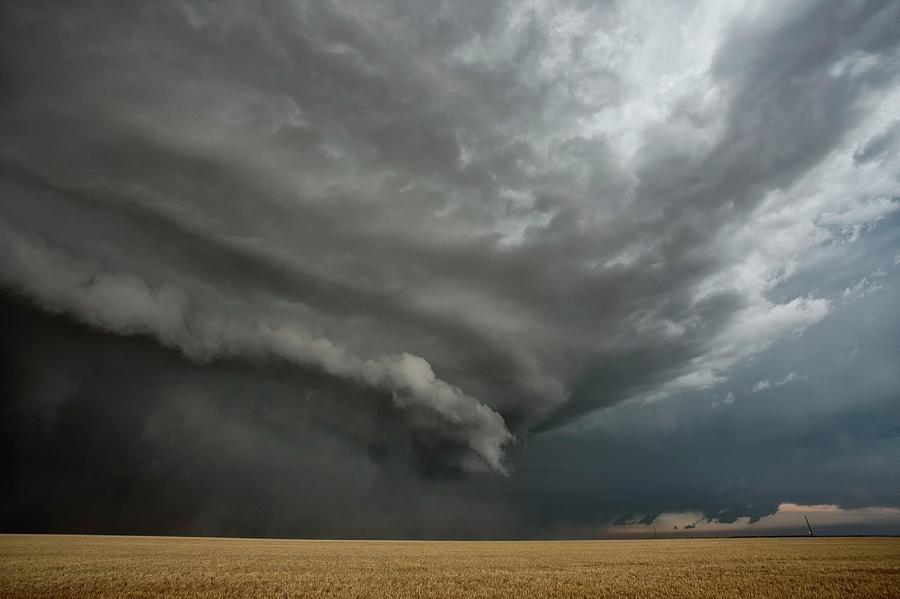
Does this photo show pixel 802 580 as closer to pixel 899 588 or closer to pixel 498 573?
pixel 899 588

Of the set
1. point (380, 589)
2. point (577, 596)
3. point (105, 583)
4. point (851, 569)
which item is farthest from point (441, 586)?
point (851, 569)

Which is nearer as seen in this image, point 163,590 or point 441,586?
point 163,590

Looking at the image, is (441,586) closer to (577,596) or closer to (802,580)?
(577,596)

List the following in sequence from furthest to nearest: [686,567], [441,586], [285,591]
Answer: [686,567]
[441,586]
[285,591]

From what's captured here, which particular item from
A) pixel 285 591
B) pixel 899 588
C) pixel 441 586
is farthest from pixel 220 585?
pixel 899 588

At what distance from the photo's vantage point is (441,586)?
1069 inches

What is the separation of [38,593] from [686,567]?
44078 millimetres

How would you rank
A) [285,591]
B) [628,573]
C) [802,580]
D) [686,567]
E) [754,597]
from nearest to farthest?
1. [754,597]
2. [285,591]
3. [802,580]
4. [628,573]
5. [686,567]

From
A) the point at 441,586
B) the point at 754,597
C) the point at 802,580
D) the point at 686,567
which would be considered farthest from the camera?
the point at 686,567

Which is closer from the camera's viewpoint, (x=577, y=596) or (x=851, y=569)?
(x=577, y=596)

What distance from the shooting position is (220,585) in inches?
1072

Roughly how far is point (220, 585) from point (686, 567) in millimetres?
35609

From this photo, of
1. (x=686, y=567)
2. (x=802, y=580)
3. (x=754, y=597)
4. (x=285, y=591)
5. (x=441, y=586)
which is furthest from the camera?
(x=686, y=567)

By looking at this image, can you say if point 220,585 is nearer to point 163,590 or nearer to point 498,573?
point 163,590
